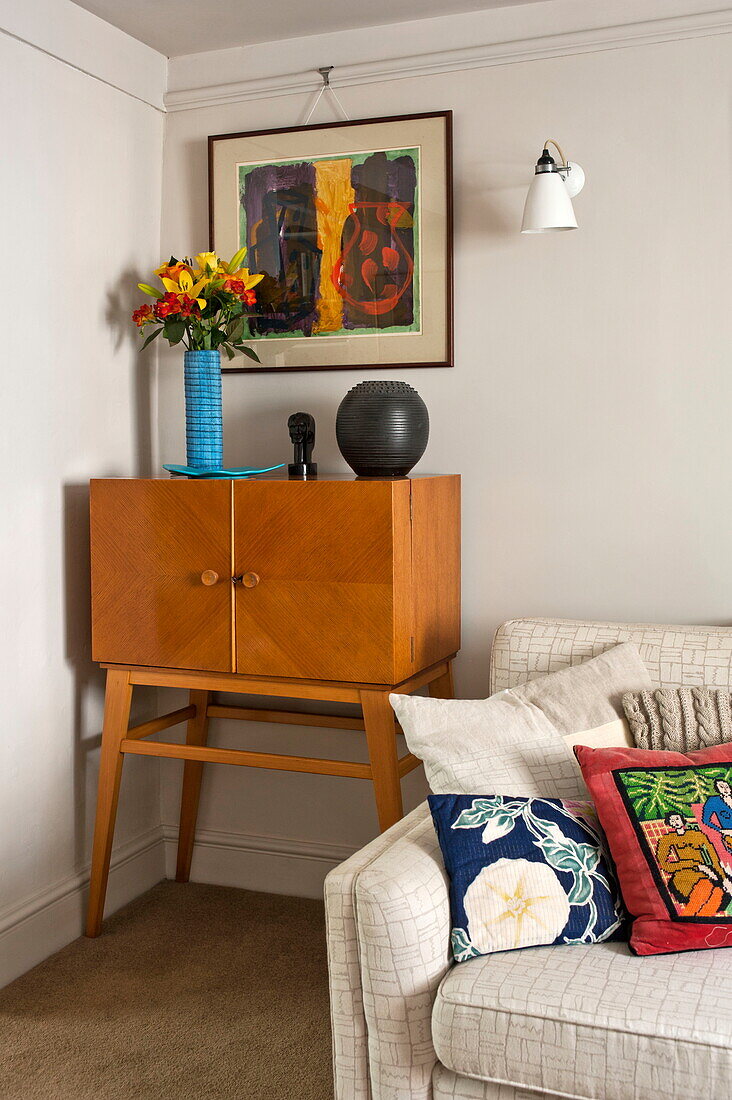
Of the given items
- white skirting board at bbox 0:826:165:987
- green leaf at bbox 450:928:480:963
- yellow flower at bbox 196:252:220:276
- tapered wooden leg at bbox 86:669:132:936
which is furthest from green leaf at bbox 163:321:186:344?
green leaf at bbox 450:928:480:963

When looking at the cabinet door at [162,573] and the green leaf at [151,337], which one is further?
the green leaf at [151,337]

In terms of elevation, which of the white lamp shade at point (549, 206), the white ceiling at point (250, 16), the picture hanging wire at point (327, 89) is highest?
the white ceiling at point (250, 16)

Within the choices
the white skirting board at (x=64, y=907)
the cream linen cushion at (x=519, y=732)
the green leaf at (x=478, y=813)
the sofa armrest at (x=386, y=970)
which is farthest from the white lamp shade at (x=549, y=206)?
the white skirting board at (x=64, y=907)

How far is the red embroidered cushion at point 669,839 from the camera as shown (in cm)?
156

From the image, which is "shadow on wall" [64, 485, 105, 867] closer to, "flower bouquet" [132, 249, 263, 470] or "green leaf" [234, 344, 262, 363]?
"flower bouquet" [132, 249, 263, 470]

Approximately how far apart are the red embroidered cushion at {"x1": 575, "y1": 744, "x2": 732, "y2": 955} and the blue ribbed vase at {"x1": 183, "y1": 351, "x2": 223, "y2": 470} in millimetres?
1299

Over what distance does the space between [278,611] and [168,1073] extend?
99cm

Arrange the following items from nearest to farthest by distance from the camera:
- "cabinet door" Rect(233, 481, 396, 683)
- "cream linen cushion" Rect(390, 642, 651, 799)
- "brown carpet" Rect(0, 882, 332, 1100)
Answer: "cream linen cushion" Rect(390, 642, 651, 799) < "brown carpet" Rect(0, 882, 332, 1100) < "cabinet door" Rect(233, 481, 396, 683)

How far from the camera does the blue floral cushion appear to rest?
1.58 meters

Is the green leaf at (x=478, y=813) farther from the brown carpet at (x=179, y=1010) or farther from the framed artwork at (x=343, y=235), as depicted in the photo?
the framed artwork at (x=343, y=235)

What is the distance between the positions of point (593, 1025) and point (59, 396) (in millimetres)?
1902

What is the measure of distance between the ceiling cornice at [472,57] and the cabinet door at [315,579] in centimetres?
117

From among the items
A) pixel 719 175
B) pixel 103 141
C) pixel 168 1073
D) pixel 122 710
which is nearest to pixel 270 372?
pixel 103 141

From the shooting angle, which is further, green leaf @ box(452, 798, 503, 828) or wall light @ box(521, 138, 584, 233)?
wall light @ box(521, 138, 584, 233)
